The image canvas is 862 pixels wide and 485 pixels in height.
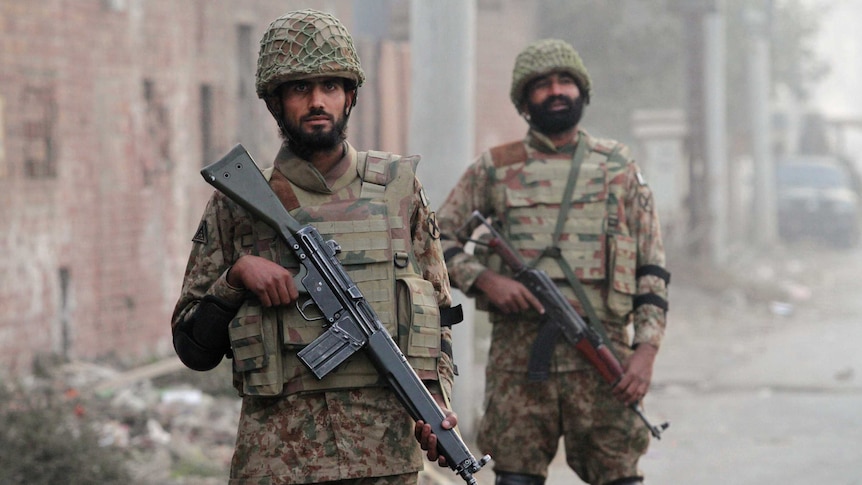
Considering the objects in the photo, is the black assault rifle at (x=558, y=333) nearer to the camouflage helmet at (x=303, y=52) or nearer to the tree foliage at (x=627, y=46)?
the camouflage helmet at (x=303, y=52)

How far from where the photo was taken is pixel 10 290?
779 cm

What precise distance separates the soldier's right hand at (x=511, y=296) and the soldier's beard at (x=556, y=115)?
54cm

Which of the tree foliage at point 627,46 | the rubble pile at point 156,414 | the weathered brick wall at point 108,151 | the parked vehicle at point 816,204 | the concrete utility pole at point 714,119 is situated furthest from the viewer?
the parked vehicle at point 816,204

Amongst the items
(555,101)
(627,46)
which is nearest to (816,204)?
(627,46)

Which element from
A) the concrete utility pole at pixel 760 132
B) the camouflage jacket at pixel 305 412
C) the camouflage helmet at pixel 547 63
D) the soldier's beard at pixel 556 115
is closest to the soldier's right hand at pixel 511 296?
the soldier's beard at pixel 556 115

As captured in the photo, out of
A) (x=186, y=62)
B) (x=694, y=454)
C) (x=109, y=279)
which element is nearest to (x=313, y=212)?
(x=694, y=454)

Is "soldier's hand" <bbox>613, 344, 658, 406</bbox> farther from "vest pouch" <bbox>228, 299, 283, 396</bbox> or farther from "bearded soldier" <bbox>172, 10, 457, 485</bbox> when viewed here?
"vest pouch" <bbox>228, 299, 283, 396</bbox>

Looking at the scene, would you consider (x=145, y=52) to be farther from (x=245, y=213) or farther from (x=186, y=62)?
(x=245, y=213)

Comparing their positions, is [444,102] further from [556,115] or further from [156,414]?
[556,115]

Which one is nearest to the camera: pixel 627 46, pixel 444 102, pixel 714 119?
pixel 444 102

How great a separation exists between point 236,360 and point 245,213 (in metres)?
0.34

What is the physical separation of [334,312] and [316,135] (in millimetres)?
406

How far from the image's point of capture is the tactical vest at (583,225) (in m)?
4.72

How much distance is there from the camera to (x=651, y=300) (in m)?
4.68
